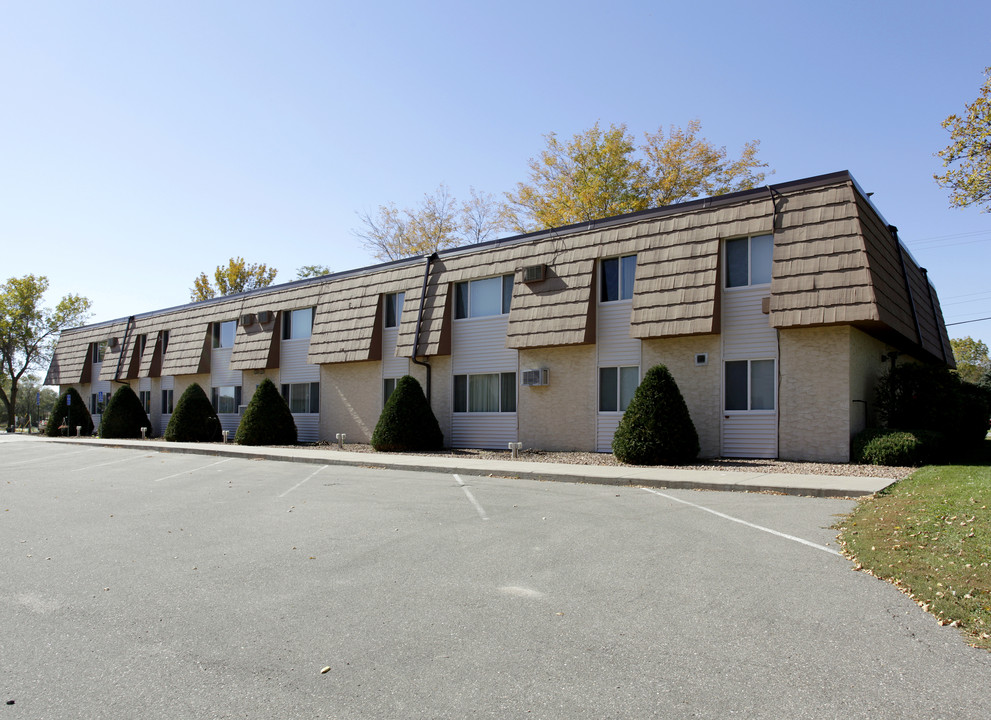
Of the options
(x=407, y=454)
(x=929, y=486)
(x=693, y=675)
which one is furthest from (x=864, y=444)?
(x=693, y=675)

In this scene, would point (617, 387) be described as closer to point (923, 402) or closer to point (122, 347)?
point (923, 402)

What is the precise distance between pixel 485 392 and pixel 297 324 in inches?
403

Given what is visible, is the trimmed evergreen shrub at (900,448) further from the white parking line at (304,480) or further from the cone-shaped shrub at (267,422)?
the cone-shaped shrub at (267,422)

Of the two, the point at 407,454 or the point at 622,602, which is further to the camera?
the point at 407,454

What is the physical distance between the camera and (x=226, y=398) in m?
31.5

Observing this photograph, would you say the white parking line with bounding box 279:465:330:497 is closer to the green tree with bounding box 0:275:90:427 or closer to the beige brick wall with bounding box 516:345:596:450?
the beige brick wall with bounding box 516:345:596:450

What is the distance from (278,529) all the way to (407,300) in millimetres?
15416

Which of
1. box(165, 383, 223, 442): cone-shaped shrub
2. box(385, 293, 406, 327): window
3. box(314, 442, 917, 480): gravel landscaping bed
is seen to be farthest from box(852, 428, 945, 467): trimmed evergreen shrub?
box(165, 383, 223, 442): cone-shaped shrub

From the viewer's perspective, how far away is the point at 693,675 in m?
4.07

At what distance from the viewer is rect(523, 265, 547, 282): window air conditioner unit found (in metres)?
19.8

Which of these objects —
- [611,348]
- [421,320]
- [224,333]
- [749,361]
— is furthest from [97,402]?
[749,361]

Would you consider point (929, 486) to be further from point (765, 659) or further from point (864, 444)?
point (765, 659)

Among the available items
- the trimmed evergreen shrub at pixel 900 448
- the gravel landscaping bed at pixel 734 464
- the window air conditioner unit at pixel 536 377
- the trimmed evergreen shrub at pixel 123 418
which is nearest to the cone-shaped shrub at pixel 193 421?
the trimmed evergreen shrub at pixel 123 418

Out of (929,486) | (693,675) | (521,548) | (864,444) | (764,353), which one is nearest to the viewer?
(693,675)
